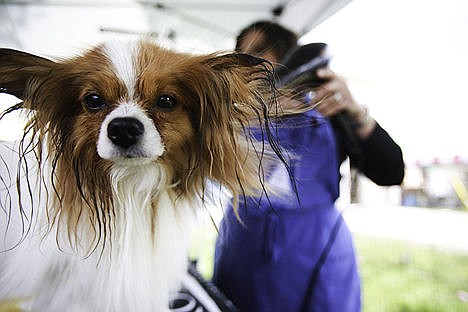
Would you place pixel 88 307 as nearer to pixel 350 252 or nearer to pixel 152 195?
pixel 152 195

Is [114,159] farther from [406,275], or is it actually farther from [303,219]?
[406,275]

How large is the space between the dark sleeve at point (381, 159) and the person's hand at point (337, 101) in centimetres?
2

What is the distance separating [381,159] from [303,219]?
0.19 meters

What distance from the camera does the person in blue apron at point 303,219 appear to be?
563mm

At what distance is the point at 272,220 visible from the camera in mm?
742

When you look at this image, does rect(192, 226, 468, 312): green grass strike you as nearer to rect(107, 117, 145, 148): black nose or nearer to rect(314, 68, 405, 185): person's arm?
rect(314, 68, 405, 185): person's arm

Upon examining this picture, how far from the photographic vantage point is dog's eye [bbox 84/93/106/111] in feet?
1.46

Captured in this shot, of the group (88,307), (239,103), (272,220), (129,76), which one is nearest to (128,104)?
(129,76)

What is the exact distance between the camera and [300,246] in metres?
0.74

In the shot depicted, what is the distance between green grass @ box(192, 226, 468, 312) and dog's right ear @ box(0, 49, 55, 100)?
354 mm

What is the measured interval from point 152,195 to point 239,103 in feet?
0.61

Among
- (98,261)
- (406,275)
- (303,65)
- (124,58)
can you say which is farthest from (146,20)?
(406,275)

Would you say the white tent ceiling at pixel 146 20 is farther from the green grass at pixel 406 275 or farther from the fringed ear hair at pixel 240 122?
the green grass at pixel 406 275

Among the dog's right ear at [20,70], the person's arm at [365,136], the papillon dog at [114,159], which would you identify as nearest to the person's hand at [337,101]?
the person's arm at [365,136]
